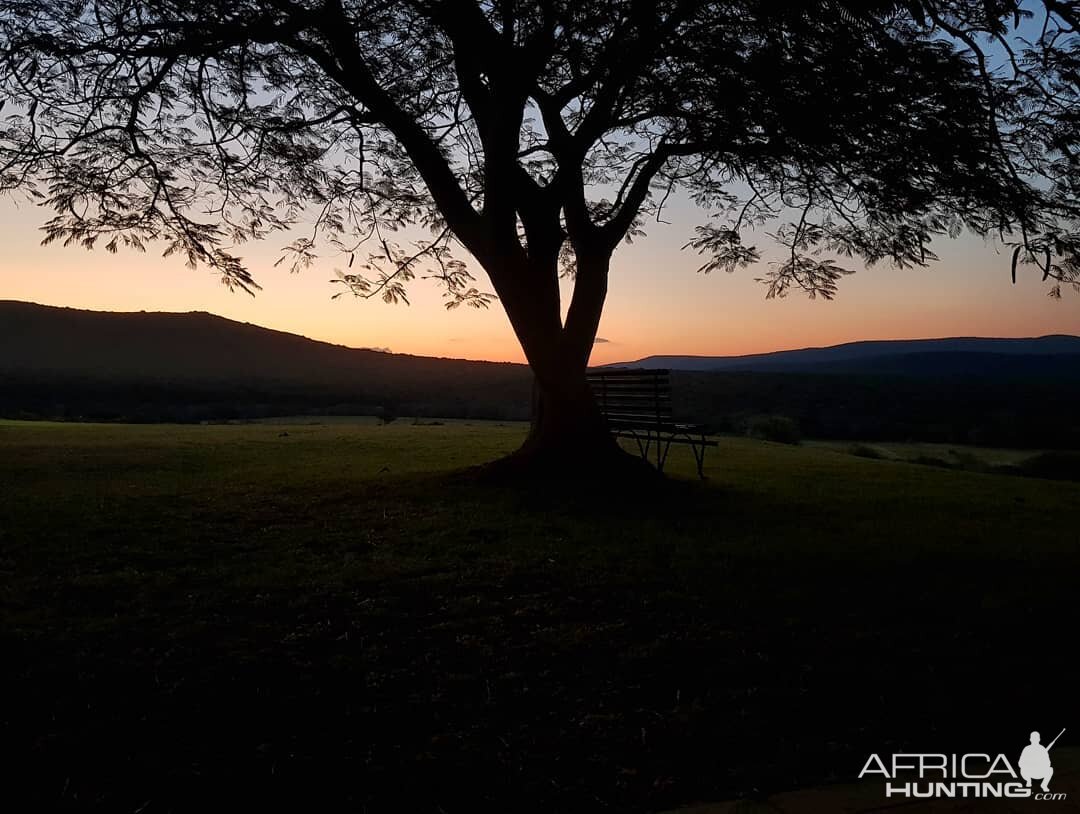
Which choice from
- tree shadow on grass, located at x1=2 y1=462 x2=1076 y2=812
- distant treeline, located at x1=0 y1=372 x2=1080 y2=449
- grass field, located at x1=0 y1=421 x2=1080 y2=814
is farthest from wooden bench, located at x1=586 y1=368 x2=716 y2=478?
distant treeline, located at x1=0 y1=372 x2=1080 y2=449

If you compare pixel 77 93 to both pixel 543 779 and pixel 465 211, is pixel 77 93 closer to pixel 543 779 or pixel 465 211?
pixel 465 211

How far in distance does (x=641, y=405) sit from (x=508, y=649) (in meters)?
7.40

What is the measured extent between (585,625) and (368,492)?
592cm

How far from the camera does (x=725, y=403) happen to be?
1494 inches

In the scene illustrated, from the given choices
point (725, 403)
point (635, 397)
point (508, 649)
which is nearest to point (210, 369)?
point (725, 403)

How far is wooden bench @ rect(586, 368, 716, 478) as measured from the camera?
34.3ft

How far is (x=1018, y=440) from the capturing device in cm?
2469

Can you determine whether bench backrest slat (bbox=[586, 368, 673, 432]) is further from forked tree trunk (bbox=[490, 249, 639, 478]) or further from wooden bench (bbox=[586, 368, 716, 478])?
forked tree trunk (bbox=[490, 249, 639, 478])

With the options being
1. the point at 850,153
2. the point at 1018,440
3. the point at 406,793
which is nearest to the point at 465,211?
the point at 850,153

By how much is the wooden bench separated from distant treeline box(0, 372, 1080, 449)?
10356 mm

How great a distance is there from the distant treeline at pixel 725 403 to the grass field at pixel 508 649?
15.7m

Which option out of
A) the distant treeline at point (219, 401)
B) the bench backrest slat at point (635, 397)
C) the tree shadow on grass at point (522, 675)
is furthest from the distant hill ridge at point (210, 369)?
the tree shadow on grass at point (522, 675)

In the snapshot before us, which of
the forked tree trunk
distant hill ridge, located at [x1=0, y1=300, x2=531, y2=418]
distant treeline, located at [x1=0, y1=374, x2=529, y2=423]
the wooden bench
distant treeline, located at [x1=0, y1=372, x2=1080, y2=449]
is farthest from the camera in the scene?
distant hill ridge, located at [x1=0, y1=300, x2=531, y2=418]

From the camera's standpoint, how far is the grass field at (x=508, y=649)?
8.95 feet
